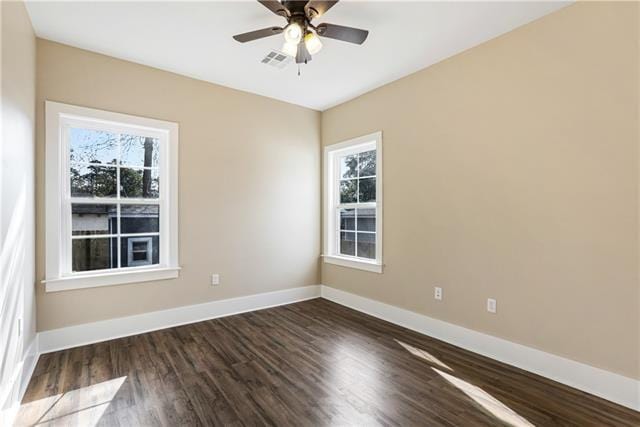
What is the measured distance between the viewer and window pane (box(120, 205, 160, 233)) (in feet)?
10.9

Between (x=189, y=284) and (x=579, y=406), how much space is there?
3.53m

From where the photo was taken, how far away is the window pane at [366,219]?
13.2 ft

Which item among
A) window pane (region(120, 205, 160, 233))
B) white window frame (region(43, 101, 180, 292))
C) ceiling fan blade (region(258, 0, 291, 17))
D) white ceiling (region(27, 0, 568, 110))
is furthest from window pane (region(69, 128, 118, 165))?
ceiling fan blade (region(258, 0, 291, 17))

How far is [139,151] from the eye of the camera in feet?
11.2

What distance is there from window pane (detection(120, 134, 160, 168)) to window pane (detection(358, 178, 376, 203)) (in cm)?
244

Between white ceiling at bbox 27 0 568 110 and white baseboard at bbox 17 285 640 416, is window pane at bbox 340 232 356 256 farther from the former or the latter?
white ceiling at bbox 27 0 568 110

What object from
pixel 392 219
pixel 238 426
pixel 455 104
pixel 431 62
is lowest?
pixel 238 426

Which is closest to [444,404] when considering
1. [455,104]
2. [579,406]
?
[579,406]

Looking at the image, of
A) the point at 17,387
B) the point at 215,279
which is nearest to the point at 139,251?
the point at 215,279

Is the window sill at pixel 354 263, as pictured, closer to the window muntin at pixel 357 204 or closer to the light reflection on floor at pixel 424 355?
the window muntin at pixel 357 204

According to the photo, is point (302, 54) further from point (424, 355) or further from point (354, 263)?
point (424, 355)

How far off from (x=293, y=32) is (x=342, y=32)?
1.15 ft

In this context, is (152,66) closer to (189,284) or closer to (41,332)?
(189,284)

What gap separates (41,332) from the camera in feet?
9.21
